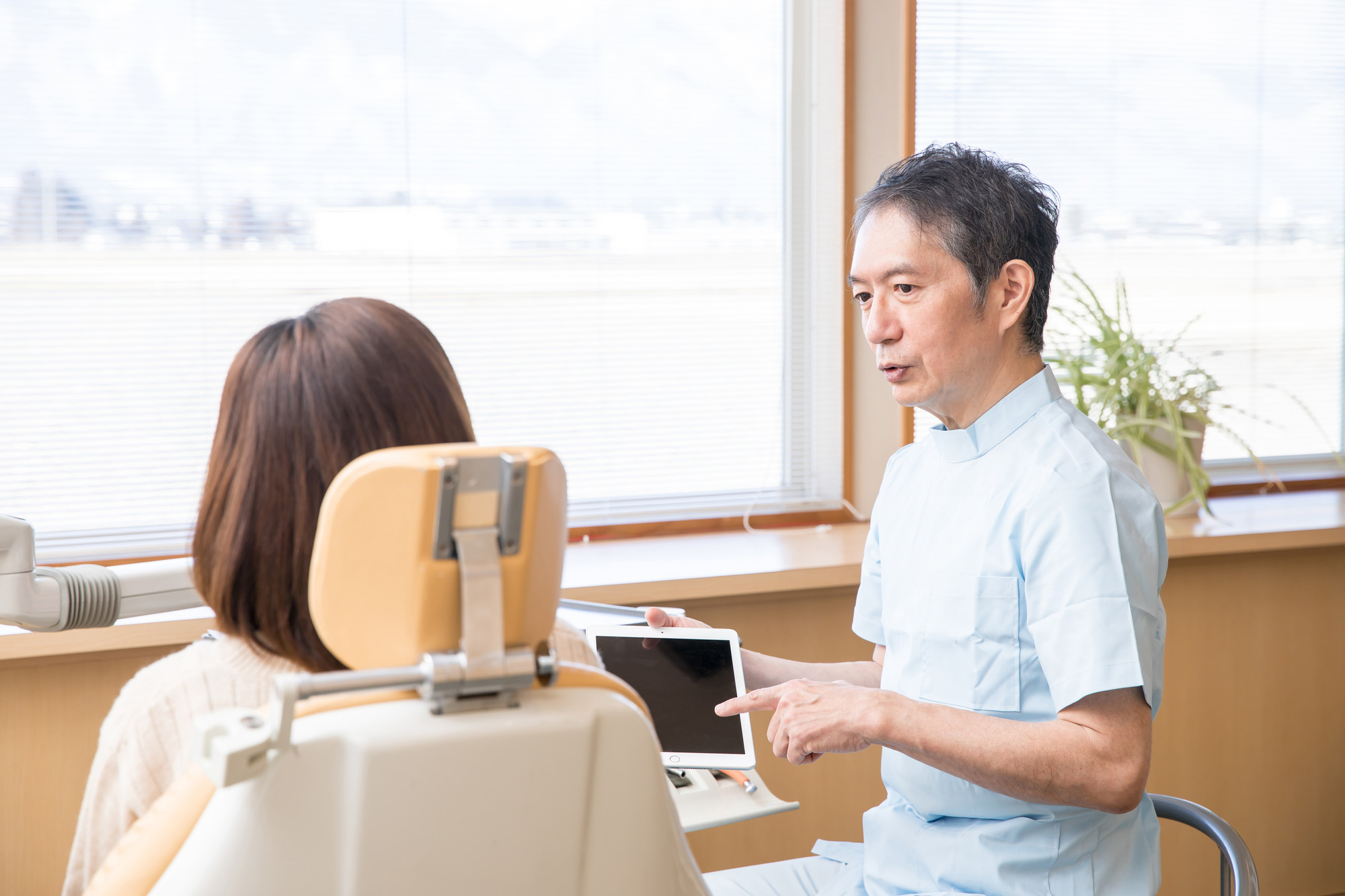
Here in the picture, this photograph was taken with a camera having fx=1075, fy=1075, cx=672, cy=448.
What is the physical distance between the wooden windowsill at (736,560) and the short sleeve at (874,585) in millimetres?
445

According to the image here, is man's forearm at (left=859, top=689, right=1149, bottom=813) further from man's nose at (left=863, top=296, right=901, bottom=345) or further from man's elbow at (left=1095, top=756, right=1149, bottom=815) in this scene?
man's nose at (left=863, top=296, right=901, bottom=345)

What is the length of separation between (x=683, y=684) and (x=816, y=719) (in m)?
0.24

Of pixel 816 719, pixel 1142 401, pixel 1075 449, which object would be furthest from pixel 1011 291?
pixel 1142 401

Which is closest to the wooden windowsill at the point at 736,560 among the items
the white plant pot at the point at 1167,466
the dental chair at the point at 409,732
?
the white plant pot at the point at 1167,466

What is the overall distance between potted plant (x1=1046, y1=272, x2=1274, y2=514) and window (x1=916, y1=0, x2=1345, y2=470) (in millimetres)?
301

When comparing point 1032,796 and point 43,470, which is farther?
point 43,470

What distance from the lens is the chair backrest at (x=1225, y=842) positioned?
1215mm

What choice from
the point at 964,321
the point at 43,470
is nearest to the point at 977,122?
the point at 964,321

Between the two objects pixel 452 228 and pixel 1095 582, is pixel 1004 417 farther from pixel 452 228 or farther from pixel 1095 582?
pixel 452 228

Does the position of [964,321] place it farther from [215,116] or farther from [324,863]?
[215,116]

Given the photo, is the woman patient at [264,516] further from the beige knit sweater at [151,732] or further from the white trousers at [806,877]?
the white trousers at [806,877]

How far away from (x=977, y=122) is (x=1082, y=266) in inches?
18.4

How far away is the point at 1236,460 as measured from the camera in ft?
9.50

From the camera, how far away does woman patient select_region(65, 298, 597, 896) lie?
771 millimetres
